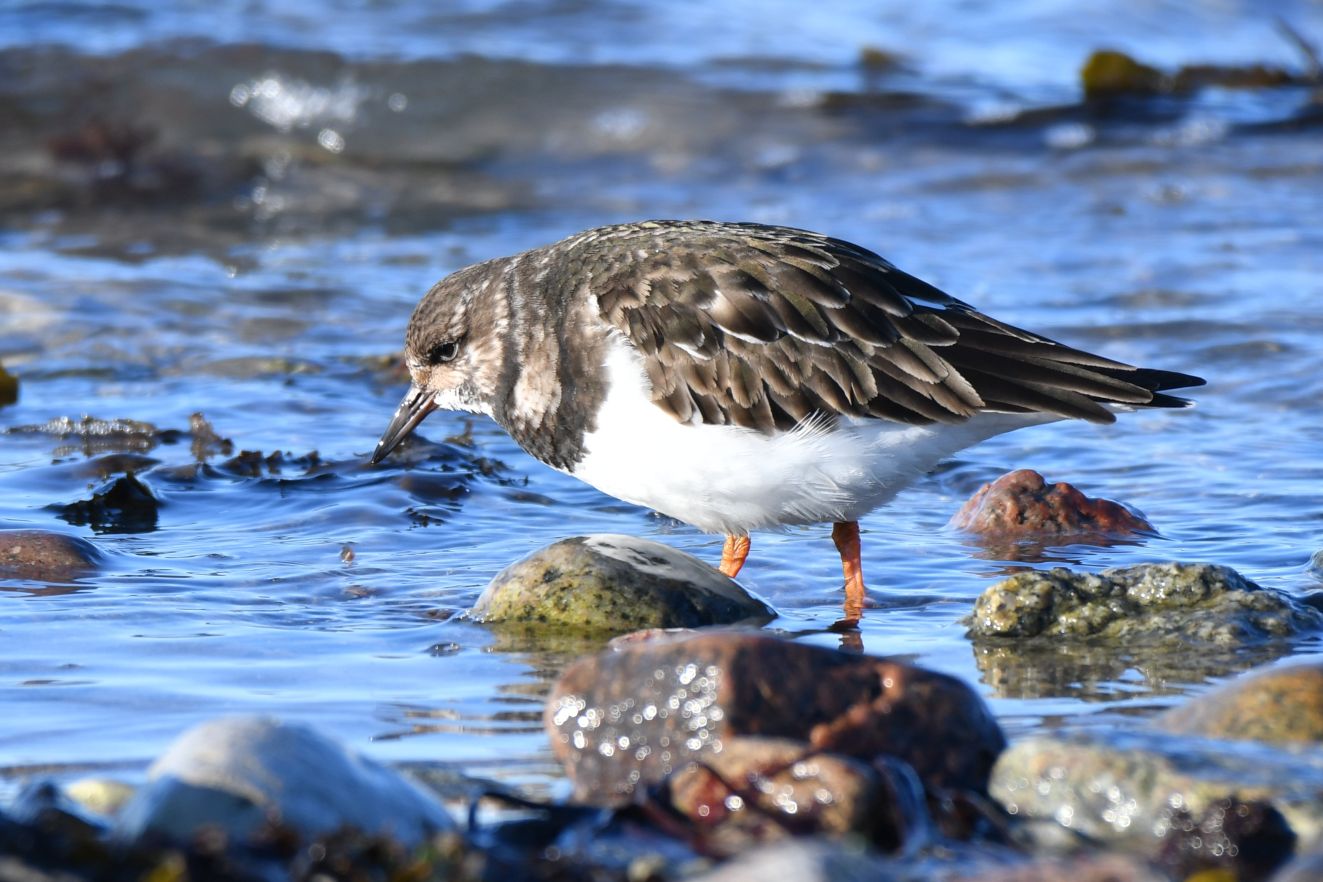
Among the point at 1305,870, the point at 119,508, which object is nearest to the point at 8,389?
the point at 119,508

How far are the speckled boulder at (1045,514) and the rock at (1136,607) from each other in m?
0.91

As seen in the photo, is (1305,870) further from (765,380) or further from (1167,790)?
(765,380)

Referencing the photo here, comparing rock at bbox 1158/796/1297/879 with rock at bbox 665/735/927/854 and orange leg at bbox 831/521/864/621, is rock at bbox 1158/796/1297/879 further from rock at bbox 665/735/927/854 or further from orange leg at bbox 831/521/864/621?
orange leg at bbox 831/521/864/621

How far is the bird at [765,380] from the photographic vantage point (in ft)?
14.0

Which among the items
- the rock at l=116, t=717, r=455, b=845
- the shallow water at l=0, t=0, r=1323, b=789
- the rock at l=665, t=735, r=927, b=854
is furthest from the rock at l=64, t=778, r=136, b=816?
the rock at l=665, t=735, r=927, b=854

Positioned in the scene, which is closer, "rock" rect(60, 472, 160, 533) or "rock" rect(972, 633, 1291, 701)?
"rock" rect(972, 633, 1291, 701)

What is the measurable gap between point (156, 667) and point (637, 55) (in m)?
9.59

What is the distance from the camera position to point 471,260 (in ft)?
30.0

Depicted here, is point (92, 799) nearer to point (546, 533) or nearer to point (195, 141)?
point (546, 533)

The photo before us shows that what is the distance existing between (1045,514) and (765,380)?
122 cm

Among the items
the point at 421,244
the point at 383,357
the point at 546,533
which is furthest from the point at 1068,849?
the point at 421,244

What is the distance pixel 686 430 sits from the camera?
4227mm

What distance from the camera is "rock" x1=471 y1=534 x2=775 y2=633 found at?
13.6ft

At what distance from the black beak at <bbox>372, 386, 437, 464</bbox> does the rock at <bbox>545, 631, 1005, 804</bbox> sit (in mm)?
2123
